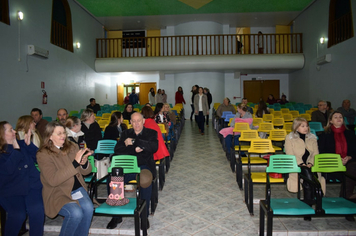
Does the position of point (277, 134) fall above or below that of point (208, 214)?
above

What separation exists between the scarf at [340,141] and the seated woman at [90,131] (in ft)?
11.9

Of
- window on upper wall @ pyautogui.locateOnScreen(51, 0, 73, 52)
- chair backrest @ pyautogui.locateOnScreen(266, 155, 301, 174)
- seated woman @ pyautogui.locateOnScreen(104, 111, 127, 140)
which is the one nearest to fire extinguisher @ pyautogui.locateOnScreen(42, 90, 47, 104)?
window on upper wall @ pyautogui.locateOnScreen(51, 0, 73, 52)

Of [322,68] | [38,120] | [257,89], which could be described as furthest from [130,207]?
[257,89]

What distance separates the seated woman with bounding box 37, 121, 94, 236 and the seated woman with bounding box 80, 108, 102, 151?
72.7 inches

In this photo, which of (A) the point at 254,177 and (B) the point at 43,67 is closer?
(A) the point at 254,177

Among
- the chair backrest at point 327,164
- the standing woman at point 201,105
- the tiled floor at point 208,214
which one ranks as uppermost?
the standing woman at point 201,105

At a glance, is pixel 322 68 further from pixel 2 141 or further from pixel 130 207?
pixel 2 141

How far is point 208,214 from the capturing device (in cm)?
364

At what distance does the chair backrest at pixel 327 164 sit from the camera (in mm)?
3344

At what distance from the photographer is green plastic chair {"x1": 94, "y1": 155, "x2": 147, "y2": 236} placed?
9.28 ft

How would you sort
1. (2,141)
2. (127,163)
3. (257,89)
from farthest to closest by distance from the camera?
(257,89), (127,163), (2,141)

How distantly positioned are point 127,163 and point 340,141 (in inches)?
118

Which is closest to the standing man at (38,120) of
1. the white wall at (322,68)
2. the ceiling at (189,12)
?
the ceiling at (189,12)

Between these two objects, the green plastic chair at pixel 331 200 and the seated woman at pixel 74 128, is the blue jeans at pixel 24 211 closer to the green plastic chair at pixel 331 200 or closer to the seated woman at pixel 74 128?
the seated woman at pixel 74 128
